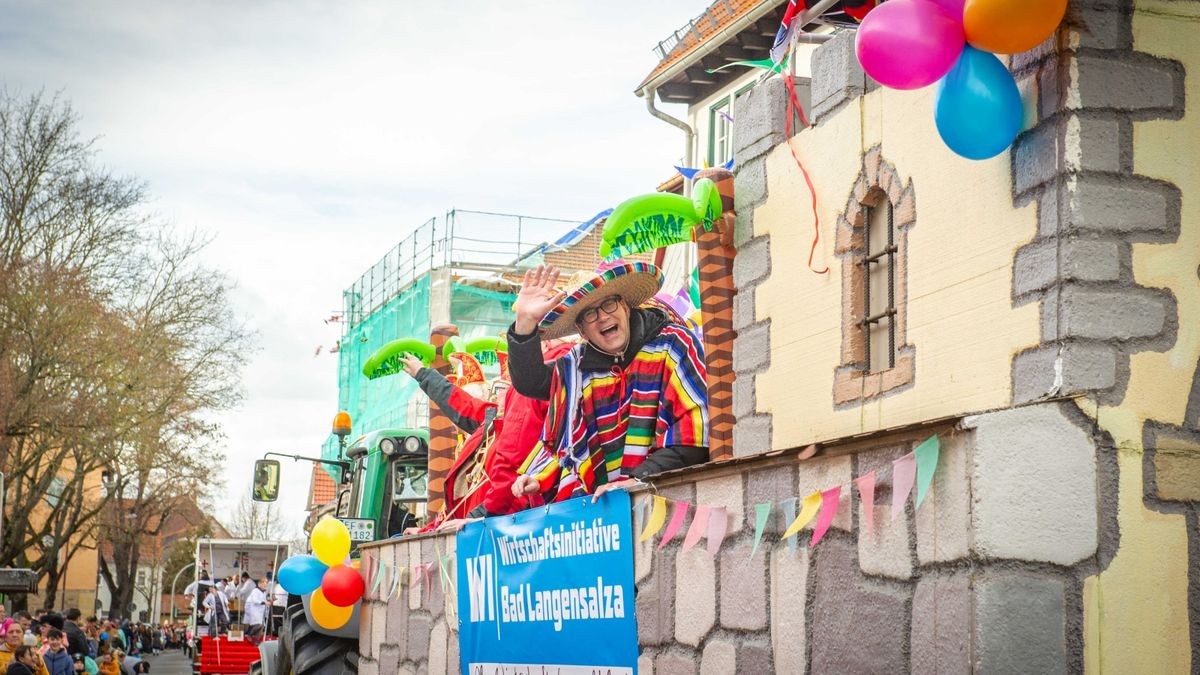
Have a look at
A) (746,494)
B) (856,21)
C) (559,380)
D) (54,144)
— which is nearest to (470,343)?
(559,380)

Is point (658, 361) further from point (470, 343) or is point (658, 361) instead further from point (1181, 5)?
point (470, 343)

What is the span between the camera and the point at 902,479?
4.74 meters

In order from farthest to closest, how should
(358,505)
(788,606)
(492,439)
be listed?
1. (358,505)
2. (492,439)
3. (788,606)

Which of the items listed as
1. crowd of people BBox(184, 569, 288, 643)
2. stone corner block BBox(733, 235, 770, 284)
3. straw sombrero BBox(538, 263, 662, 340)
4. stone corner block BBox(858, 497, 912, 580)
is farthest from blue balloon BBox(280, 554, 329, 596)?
crowd of people BBox(184, 569, 288, 643)

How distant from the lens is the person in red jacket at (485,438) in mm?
9039

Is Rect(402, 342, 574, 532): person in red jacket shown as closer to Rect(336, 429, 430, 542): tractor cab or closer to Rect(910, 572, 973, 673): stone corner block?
Rect(336, 429, 430, 542): tractor cab

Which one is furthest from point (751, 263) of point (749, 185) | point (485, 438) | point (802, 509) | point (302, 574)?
point (302, 574)

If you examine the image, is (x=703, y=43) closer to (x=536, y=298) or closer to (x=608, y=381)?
(x=536, y=298)

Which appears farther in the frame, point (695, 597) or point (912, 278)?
point (695, 597)

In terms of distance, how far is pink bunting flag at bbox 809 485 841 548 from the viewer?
16.8 feet

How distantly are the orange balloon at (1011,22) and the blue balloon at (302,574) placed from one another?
7.15 metres

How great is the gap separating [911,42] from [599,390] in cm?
372

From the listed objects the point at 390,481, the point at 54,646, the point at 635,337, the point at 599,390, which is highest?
the point at 635,337

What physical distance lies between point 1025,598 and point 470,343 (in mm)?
8528
